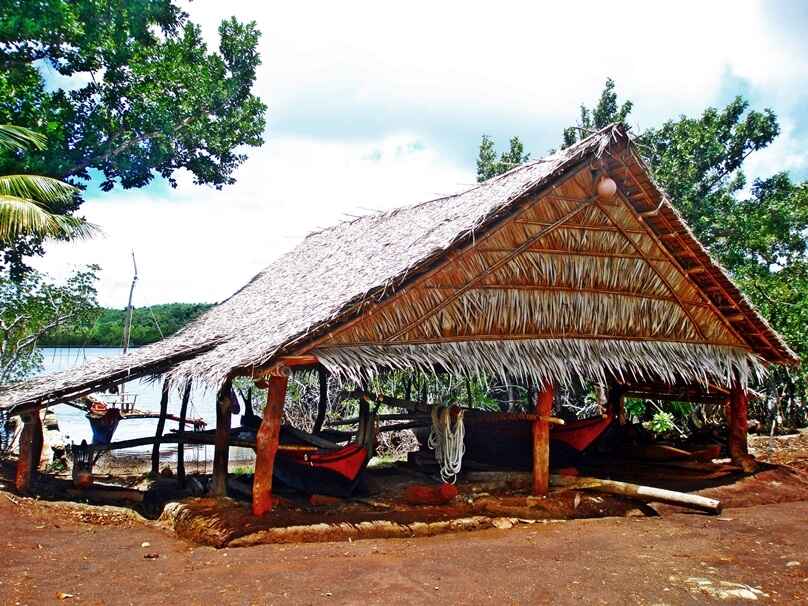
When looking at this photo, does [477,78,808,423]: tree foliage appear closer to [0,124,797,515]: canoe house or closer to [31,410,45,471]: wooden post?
[0,124,797,515]: canoe house

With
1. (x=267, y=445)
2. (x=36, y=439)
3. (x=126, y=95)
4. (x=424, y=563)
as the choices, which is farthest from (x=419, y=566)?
(x=126, y=95)

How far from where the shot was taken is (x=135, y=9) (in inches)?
461

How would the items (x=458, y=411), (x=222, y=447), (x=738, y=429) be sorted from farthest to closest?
1. (x=738, y=429)
2. (x=458, y=411)
3. (x=222, y=447)

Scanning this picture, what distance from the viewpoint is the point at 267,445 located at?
235 inches

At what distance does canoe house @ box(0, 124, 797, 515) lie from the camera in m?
6.15

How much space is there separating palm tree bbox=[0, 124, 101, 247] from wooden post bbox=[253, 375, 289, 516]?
4.07 m

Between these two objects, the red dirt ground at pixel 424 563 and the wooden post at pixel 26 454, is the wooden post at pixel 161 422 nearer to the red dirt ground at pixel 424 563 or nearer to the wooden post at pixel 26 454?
the wooden post at pixel 26 454

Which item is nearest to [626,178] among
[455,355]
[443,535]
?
[455,355]

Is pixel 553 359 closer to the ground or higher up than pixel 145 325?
closer to the ground

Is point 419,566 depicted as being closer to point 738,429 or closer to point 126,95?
point 738,429

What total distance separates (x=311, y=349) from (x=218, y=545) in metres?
1.98

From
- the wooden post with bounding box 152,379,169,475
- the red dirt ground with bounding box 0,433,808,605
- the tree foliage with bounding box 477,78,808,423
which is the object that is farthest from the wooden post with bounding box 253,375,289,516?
the tree foliage with bounding box 477,78,808,423

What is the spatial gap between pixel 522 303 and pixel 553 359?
80cm

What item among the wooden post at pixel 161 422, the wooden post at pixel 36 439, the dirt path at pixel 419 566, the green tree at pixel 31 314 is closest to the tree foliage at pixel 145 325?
the green tree at pixel 31 314
